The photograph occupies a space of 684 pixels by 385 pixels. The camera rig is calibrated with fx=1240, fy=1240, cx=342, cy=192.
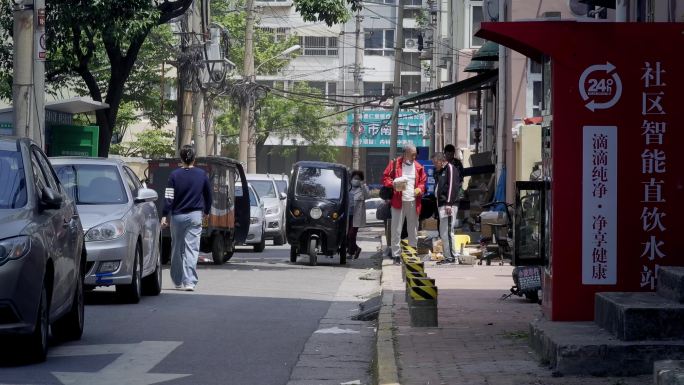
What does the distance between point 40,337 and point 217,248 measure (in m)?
13.2

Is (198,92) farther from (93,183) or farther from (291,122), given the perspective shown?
(291,122)

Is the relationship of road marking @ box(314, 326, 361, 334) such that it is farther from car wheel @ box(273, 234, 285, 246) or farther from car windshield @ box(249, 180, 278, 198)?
car wheel @ box(273, 234, 285, 246)

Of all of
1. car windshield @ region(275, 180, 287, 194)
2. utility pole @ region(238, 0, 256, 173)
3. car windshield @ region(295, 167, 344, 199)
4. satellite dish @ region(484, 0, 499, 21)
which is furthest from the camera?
utility pole @ region(238, 0, 256, 173)

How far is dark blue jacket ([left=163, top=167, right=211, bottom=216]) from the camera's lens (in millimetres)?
16078

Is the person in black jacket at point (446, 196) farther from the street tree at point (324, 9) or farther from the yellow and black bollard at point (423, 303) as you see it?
the yellow and black bollard at point (423, 303)

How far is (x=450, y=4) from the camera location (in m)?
52.7

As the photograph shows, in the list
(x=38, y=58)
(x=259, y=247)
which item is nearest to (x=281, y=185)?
(x=259, y=247)

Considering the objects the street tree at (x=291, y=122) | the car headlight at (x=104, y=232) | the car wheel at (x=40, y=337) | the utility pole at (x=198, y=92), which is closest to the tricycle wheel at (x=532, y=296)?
the car headlight at (x=104, y=232)

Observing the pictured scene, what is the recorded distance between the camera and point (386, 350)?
9.95m

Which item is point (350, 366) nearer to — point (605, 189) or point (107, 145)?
point (605, 189)

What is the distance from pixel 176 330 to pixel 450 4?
42.2 m

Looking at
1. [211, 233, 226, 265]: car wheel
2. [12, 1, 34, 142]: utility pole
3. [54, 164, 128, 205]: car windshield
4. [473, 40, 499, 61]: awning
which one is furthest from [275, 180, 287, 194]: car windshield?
[54, 164, 128, 205]: car windshield

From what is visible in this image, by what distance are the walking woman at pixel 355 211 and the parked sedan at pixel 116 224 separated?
9306 millimetres

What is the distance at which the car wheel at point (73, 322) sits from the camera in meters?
10.8
